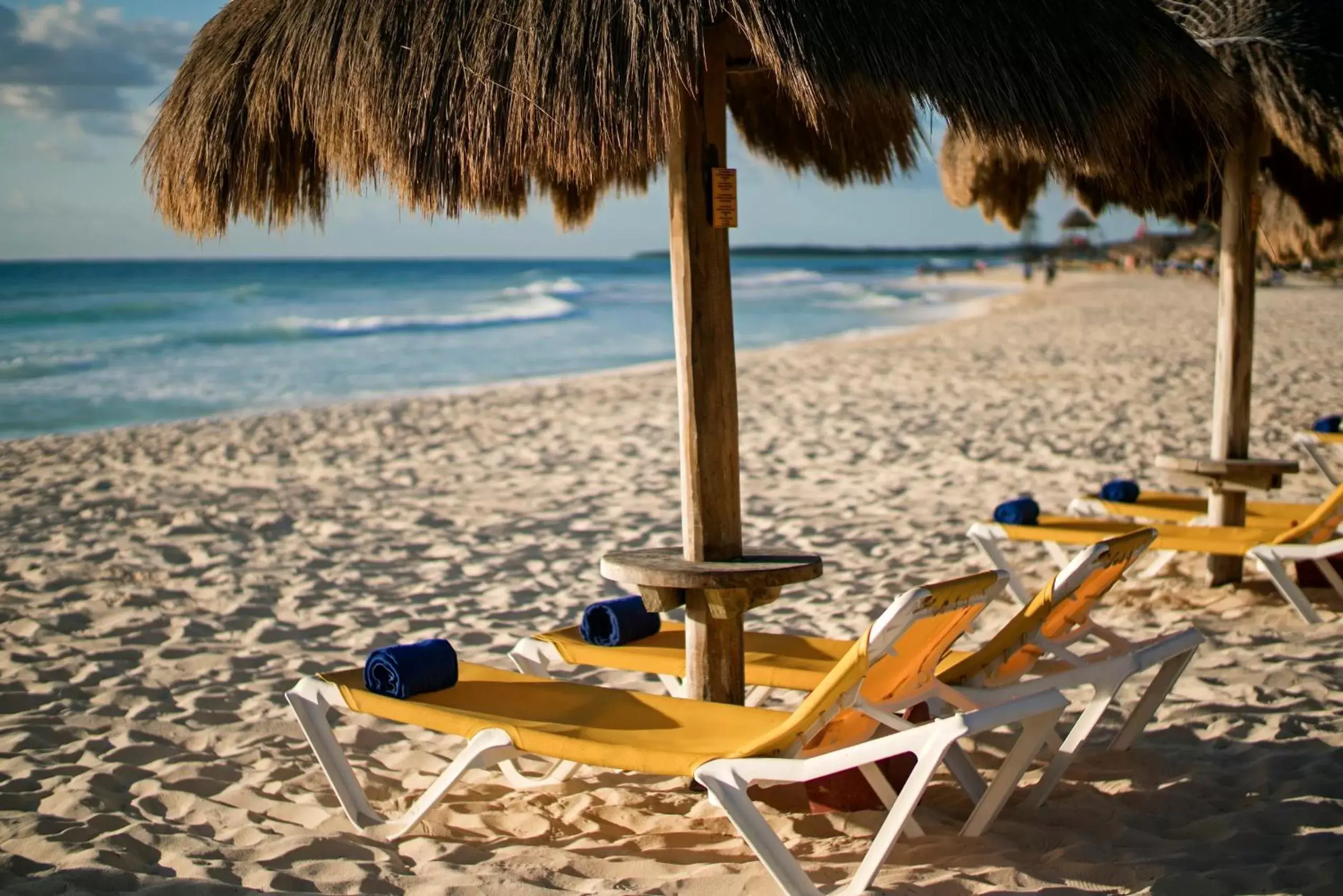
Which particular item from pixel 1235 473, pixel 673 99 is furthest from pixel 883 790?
pixel 1235 473

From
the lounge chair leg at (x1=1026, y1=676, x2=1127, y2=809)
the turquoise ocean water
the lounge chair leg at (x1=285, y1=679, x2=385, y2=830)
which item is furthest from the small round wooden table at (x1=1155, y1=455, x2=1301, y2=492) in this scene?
the turquoise ocean water

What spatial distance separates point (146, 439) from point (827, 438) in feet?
17.5

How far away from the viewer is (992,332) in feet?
61.5

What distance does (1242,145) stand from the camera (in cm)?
459

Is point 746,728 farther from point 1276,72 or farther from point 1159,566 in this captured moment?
point 1276,72

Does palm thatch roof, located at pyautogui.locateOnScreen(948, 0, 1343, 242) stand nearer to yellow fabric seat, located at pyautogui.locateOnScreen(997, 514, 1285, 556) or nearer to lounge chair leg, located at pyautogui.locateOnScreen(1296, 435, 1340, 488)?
yellow fabric seat, located at pyautogui.locateOnScreen(997, 514, 1285, 556)

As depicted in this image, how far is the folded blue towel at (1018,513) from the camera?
4.77 m

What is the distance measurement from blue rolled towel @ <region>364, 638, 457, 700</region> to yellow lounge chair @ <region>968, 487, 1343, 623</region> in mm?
2393

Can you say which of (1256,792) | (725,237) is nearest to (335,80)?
(725,237)

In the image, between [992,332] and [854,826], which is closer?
[854,826]

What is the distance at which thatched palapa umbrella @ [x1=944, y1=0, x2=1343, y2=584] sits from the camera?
167 inches

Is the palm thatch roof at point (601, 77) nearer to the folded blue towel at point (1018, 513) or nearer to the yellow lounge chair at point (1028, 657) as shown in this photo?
the yellow lounge chair at point (1028, 657)

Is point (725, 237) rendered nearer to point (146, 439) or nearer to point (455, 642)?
point (455, 642)

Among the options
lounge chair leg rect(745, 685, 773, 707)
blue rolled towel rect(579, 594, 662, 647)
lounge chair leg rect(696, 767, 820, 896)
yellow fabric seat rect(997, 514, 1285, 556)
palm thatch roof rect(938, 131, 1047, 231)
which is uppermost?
palm thatch roof rect(938, 131, 1047, 231)
